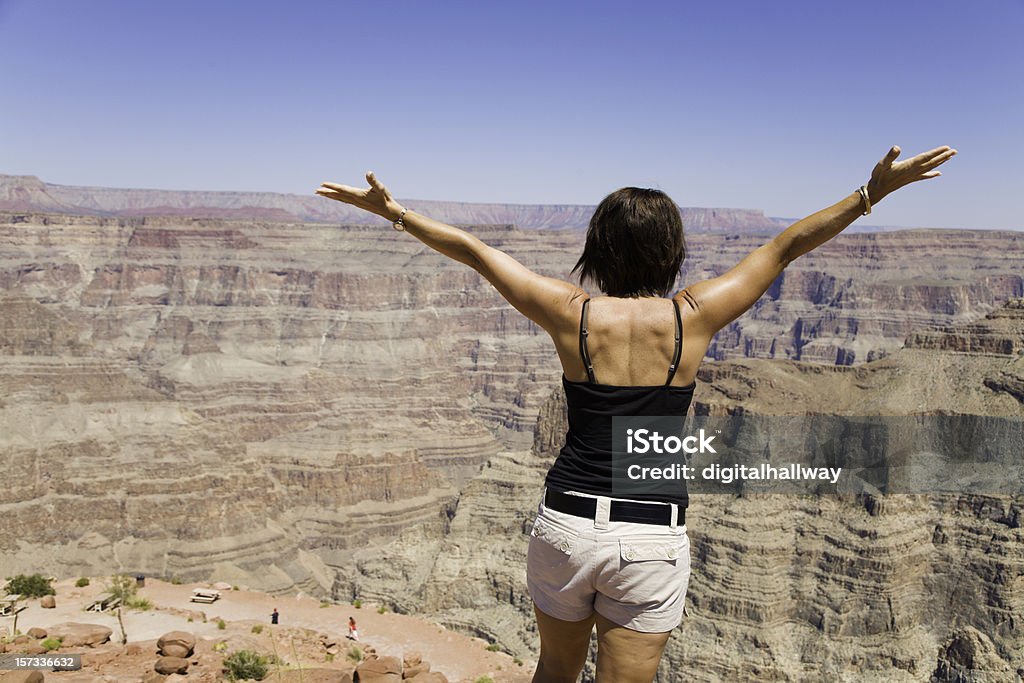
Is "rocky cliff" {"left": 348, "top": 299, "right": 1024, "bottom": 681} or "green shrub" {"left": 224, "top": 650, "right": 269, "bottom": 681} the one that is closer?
"green shrub" {"left": 224, "top": 650, "right": 269, "bottom": 681}

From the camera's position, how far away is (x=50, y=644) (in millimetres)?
9195

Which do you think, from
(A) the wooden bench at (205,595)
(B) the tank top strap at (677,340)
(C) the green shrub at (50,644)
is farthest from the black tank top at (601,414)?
(A) the wooden bench at (205,595)

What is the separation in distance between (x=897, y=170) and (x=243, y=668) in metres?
7.44

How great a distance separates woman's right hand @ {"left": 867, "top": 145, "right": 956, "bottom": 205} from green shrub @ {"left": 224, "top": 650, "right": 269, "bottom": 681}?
7285 millimetres

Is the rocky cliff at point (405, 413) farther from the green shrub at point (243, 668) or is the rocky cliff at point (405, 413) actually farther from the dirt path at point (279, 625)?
the green shrub at point (243, 668)

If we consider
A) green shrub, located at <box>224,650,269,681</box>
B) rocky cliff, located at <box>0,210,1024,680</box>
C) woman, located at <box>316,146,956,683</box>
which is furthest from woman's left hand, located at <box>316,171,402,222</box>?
rocky cliff, located at <box>0,210,1024,680</box>

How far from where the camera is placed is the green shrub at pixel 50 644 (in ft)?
29.9

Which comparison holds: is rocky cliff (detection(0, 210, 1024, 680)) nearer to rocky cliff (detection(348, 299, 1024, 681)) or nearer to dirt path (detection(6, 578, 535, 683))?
rocky cliff (detection(348, 299, 1024, 681))

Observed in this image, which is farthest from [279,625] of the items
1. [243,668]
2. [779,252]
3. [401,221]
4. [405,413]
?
[405,413]

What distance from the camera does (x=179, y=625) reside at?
1252cm

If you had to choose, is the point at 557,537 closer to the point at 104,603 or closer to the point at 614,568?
the point at 614,568

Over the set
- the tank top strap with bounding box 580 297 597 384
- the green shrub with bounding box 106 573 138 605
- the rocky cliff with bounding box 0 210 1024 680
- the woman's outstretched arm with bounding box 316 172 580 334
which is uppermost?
the woman's outstretched arm with bounding box 316 172 580 334

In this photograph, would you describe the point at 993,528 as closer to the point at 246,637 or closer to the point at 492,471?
the point at 492,471

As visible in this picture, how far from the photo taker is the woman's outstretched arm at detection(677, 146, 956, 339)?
3.45 m
